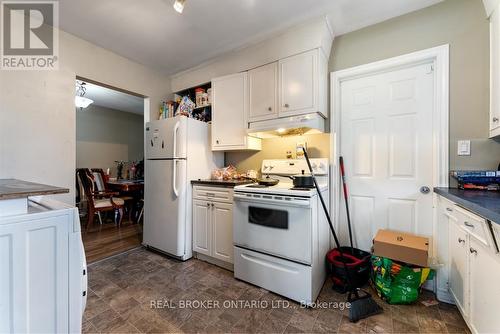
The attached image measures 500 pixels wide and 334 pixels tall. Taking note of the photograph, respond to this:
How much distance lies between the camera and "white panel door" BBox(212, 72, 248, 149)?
246 cm

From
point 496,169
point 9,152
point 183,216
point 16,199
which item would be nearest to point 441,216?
point 496,169

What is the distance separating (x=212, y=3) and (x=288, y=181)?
1.82m

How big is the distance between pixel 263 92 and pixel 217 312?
207cm

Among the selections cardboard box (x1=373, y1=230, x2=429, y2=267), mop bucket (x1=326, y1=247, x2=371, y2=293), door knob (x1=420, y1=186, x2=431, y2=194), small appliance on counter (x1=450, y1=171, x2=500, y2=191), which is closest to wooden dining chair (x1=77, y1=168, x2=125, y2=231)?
mop bucket (x1=326, y1=247, x2=371, y2=293)

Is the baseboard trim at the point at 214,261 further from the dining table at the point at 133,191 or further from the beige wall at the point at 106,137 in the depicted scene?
the beige wall at the point at 106,137

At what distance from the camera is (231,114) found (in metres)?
2.53

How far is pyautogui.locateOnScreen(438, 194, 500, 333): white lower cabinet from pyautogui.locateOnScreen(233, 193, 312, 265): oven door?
0.92m

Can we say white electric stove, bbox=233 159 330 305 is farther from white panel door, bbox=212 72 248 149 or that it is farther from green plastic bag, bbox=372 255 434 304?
white panel door, bbox=212 72 248 149

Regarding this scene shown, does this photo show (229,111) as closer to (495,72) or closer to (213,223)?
(213,223)

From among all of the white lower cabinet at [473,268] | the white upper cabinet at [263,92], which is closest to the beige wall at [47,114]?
the white upper cabinet at [263,92]

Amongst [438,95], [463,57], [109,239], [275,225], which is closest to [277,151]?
[275,225]

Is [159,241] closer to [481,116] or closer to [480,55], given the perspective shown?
[481,116]

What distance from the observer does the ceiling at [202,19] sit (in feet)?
5.98

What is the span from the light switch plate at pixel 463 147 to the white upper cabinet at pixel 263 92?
1.55 m
